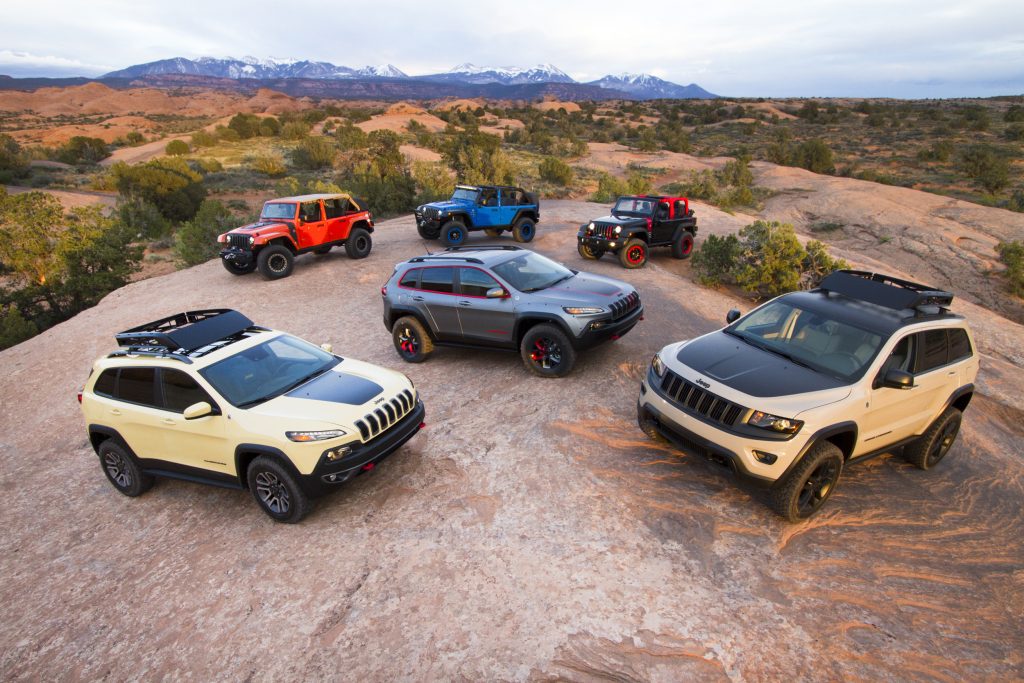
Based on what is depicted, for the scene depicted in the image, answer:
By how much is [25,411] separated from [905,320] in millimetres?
11984

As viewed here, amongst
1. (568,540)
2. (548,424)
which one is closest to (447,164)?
(548,424)

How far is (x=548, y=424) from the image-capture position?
241 inches

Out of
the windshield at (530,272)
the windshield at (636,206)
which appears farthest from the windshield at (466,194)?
the windshield at (530,272)

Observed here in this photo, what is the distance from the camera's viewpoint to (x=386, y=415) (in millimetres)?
5031

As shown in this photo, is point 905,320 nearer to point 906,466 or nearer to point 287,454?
point 906,466

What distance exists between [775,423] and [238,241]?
12142 mm

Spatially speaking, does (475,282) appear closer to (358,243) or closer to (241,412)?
(241,412)

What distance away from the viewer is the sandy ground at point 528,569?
3.47 m

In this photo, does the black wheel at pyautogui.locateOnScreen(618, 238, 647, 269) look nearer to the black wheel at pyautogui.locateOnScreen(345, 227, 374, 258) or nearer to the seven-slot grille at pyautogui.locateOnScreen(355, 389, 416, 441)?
the black wheel at pyautogui.locateOnScreen(345, 227, 374, 258)

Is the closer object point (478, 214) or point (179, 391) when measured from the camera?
point (179, 391)

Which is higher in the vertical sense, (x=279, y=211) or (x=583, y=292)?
(x=583, y=292)

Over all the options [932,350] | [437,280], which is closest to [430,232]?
[437,280]

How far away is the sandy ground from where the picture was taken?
11.4 feet

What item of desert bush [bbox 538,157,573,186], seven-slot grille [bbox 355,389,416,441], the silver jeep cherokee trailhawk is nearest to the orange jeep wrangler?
the silver jeep cherokee trailhawk
